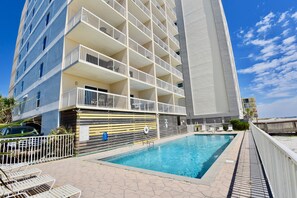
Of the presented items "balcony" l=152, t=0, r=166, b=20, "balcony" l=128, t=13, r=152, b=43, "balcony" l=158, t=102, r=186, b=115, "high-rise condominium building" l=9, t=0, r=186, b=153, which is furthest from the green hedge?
"balcony" l=152, t=0, r=166, b=20

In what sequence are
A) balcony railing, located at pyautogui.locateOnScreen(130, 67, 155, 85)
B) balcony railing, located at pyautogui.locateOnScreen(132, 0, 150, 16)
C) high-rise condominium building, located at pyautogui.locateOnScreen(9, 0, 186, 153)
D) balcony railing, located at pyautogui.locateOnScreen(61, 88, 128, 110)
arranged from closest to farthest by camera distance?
balcony railing, located at pyautogui.locateOnScreen(61, 88, 128, 110) < high-rise condominium building, located at pyautogui.locateOnScreen(9, 0, 186, 153) < balcony railing, located at pyautogui.locateOnScreen(130, 67, 155, 85) < balcony railing, located at pyautogui.locateOnScreen(132, 0, 150, 16)

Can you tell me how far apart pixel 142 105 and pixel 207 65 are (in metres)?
22.0

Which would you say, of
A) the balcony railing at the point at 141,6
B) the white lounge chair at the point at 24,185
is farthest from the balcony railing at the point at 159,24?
the white lounge chair at the point at 24,185

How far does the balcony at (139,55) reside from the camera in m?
15.9

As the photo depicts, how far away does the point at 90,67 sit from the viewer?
11.3 m

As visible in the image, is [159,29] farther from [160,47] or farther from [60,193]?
[60,193]

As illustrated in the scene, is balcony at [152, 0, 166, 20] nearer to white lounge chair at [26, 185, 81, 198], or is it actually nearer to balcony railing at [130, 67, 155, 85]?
balcony railing at [130, 67, 155, 85]

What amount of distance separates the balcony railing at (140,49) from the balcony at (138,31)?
1593mm

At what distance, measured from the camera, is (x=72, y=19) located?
11898 millimetres

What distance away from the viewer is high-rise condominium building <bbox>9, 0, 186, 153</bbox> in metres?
10.7

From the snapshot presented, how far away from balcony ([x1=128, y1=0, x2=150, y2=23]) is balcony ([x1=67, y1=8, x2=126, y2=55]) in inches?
200

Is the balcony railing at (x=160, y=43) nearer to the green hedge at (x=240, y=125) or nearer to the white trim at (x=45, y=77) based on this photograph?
the white trim at (x=45, y=77)

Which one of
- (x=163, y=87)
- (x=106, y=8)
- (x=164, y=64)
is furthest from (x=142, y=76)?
(x=106, y=8)

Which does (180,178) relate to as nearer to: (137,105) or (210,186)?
(210,186)
